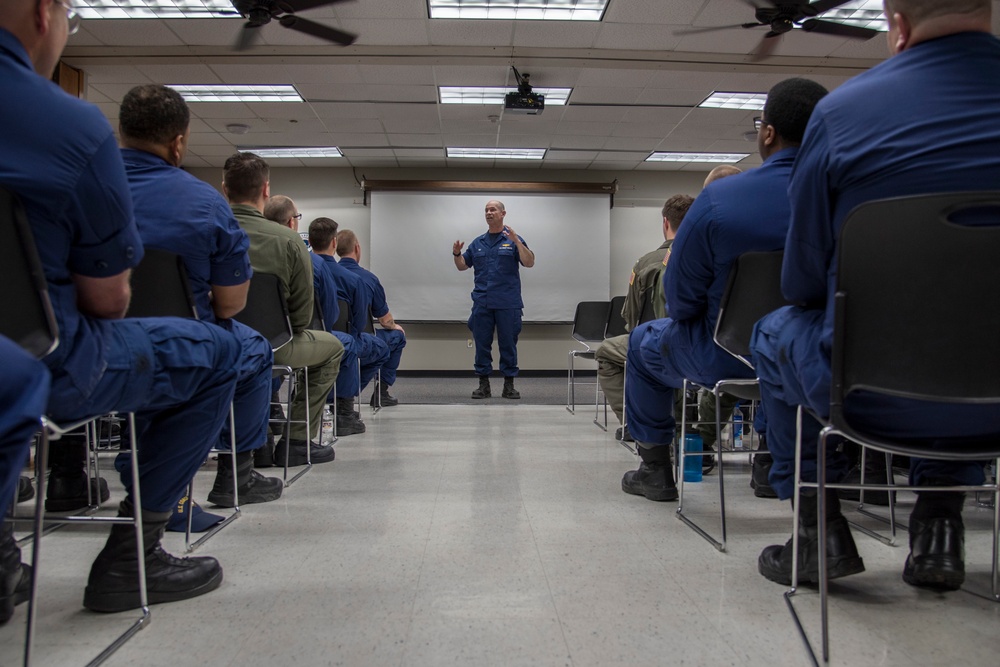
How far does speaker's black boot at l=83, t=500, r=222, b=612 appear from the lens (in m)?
1.36

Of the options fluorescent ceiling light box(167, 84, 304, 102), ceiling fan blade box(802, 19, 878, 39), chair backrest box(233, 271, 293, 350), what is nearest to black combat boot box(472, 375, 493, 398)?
fluorescent ceiling light box(167, 84, 304, 102)

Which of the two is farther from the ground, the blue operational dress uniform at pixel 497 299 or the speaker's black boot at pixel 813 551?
the blue operational dress uniform at pixel 497 299

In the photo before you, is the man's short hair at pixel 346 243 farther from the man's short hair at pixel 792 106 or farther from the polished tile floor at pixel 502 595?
the man's short hair at pixel 792 106

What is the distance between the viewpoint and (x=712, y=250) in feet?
6.06

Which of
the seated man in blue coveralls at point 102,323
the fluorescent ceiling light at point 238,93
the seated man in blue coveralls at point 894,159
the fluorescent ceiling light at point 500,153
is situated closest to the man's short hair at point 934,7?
the seated man in blue coveralls at point 894,159

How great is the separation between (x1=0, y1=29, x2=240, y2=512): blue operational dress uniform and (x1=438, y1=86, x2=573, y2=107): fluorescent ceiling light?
4.91 metres

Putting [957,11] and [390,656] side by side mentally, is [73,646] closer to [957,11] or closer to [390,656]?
[390,656]

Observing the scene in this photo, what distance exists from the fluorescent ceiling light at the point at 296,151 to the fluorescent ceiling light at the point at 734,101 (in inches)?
160

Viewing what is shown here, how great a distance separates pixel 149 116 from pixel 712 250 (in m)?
1.50

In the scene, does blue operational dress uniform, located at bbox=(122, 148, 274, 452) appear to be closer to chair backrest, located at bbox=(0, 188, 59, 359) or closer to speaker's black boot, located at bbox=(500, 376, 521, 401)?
chair backrest, located at bbox=(0, 188, 59, 359)

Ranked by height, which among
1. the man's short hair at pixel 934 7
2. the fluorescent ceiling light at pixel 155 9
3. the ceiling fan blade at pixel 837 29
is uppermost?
the fluorescent ceiling light at pixel 155 9

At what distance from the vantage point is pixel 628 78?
18.1 ft

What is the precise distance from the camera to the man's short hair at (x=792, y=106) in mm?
1796

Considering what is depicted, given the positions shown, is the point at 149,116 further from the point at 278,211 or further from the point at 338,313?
the point at 338,313
